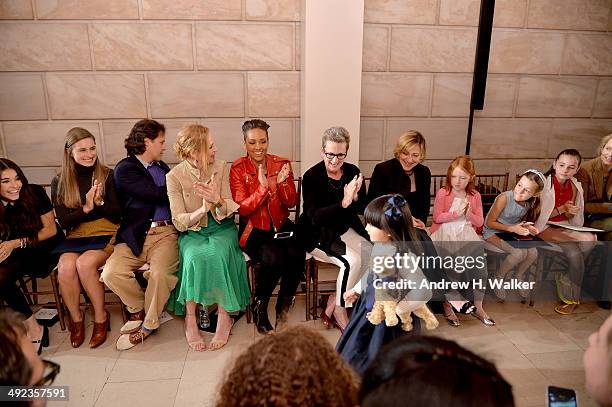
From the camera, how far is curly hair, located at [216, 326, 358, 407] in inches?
33.4

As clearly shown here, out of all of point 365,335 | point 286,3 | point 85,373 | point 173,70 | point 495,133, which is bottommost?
point 85,373

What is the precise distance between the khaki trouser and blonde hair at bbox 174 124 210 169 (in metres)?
0.66

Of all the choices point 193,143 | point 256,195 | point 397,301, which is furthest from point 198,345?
point 397,301

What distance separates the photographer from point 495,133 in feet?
14.6

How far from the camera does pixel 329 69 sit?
3637 millimetres

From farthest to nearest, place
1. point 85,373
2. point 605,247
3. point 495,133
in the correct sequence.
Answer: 1. point 495,133
2. point 605,247
3. point 85,373

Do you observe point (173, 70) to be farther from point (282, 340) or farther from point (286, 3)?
point (282, 340)

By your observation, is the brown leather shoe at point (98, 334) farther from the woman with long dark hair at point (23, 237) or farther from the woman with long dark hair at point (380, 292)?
the woman with long dark hair at point (380, 292)

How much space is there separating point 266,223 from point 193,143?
759 millimetres

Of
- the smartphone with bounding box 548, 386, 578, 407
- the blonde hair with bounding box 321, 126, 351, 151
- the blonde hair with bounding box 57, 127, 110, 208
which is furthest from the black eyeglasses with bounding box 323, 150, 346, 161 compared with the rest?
the smartphone with bounding box 548, 386, 578, 407

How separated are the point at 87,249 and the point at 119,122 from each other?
4.37ft

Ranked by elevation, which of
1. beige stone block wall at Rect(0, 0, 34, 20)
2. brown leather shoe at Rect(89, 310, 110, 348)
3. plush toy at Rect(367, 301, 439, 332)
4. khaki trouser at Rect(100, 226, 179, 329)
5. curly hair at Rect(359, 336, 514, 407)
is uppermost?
beige stone block wall at Rect(0, 0, 34, 20)

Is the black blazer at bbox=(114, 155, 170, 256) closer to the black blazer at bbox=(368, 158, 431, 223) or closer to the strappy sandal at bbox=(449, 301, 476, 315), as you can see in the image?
the black blazer at bbox=(368, 158, 431, 223)

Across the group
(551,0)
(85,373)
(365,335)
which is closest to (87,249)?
(85,373)
